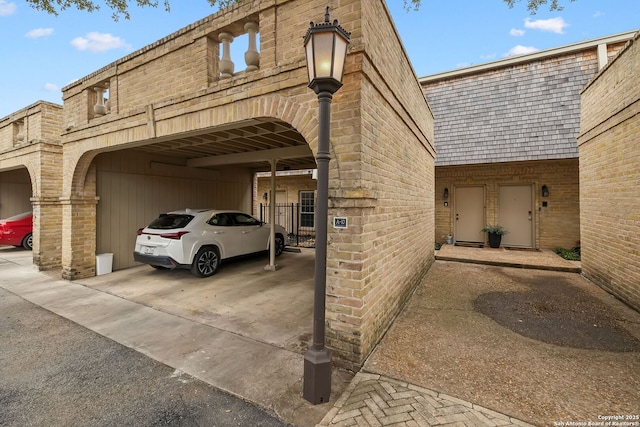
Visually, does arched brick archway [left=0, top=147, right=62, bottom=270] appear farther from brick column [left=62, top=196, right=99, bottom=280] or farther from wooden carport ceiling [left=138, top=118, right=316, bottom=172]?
wooden carport ceiling [left=138, top=118, right=316, bottom=172]

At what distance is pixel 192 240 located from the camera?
5852 millimetres

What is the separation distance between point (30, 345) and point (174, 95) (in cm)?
367

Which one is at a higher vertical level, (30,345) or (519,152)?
(519,152)

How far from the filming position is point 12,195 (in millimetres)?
11625

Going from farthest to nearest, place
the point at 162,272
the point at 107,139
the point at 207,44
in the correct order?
the point at 162,272
the point at 107,139
the point at 207,44

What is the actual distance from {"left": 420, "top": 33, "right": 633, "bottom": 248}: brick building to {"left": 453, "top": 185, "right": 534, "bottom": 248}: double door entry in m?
0.03

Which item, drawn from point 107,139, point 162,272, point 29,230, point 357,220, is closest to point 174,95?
point 107,139

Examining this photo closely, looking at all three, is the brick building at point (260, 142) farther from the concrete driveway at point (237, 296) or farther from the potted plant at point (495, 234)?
the potted plant at point (495, 234)

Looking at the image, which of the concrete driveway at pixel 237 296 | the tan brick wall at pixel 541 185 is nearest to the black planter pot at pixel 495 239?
the tan brick wall at pixel 541 185

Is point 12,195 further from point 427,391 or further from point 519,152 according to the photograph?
point 519,152

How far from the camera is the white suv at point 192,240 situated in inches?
225

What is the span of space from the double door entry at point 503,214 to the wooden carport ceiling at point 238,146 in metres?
6.29

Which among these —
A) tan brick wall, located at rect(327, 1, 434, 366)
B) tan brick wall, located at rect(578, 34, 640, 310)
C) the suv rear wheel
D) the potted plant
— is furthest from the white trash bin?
the potted plant

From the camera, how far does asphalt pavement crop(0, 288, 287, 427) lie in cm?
214
